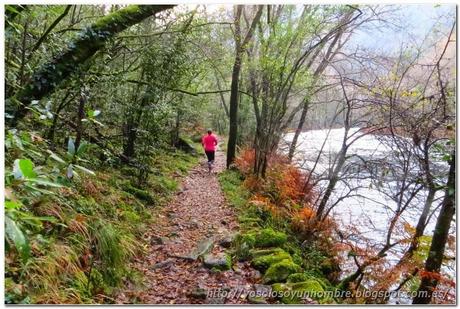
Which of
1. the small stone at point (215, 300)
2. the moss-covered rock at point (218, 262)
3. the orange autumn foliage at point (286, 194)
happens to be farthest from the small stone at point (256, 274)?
the orange autumn foliage at point (286, 194)

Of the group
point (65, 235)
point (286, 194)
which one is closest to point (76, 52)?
point (65, 235)

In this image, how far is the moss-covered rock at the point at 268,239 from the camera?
19.3 feet

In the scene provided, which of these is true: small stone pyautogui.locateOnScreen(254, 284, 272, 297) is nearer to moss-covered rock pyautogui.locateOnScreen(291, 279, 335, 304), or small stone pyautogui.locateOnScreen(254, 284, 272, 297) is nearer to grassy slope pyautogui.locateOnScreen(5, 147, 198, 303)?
moss-covered rock pyautogui.locateOnScreen(291, 279, 335, 304)

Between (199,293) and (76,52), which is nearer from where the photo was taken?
(76,52)

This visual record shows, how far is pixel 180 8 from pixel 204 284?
5.69 metres

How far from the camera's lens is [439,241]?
12.1 ft

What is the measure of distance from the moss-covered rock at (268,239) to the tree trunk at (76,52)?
374 cm

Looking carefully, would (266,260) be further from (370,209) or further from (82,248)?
(370,209)

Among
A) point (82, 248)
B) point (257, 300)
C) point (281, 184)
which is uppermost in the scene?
point (281, 184)

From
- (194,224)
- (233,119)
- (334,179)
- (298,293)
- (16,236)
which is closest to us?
(16,236)

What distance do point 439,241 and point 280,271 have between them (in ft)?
6.45

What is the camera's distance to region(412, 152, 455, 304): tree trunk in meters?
3.45

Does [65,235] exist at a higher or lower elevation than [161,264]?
higher

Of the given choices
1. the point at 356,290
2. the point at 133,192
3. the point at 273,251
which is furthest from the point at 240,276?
the point at 133,192
